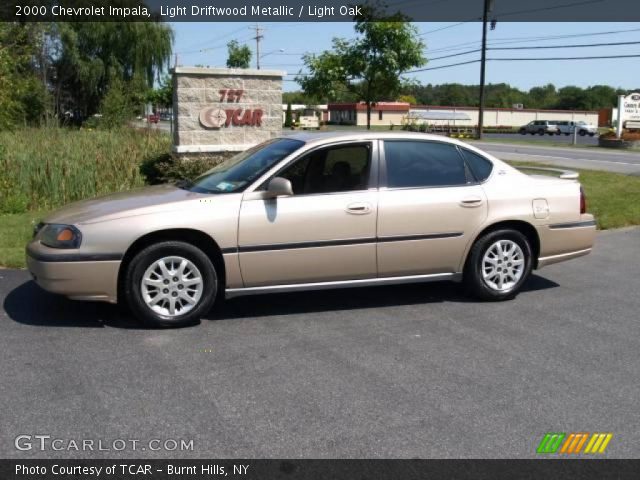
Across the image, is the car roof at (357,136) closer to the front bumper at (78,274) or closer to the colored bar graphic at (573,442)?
the front bumper at (78,274)

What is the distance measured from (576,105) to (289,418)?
129 metres

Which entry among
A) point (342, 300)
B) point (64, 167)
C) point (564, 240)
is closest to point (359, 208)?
point (342, 300)

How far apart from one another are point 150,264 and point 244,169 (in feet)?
4.17

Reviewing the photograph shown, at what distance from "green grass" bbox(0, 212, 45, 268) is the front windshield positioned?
2.64 metres

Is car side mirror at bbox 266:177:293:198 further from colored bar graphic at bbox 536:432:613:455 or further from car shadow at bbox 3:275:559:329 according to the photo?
colored bar graphic at bbox 536:432:613:455

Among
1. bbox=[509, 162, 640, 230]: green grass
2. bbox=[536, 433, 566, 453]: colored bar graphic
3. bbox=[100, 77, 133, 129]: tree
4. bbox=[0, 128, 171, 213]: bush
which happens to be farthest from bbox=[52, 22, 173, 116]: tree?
bbox=[536, 433, 566, 453]: colored bar graphic

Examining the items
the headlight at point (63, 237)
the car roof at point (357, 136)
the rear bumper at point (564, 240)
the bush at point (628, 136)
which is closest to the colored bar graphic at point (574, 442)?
the rear bumper at point (564, 240)

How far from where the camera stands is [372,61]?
672 inches

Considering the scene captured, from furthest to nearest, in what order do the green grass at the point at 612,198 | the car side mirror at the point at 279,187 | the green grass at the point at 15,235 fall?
the green grass at the point at 612,198
the green grass at the point at 15,235
the car side mirror at the point at 279,187

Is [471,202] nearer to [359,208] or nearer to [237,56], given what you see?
[359,208]

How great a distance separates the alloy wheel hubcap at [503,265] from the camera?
6.33 metres

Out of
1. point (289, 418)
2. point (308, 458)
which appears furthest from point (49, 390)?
point (308, 458)

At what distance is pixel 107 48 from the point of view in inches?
1388

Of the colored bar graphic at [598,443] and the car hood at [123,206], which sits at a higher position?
the car hood at [123,206]
